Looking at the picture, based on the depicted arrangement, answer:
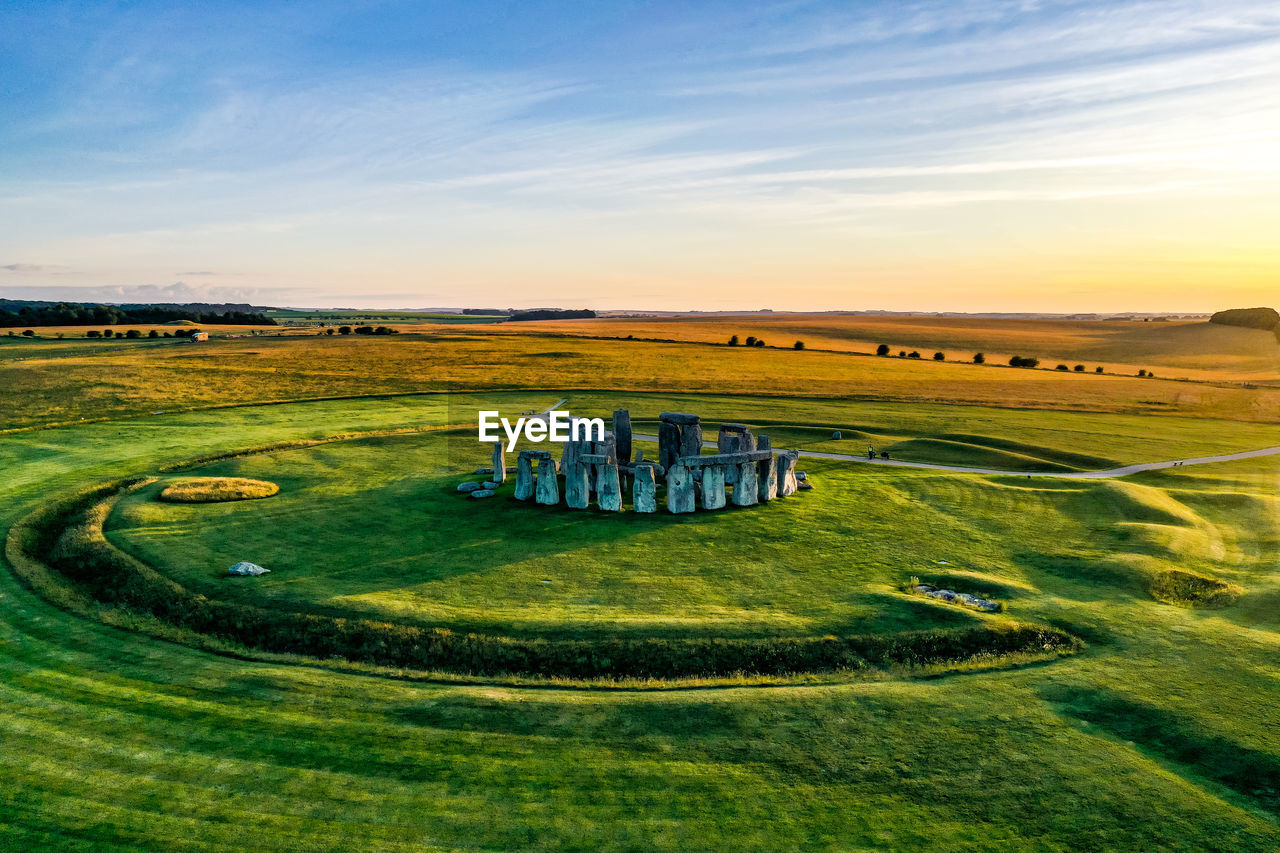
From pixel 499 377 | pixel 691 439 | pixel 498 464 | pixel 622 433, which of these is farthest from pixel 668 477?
pixel 499 377

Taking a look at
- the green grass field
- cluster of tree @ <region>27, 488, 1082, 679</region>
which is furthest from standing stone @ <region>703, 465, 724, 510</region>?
cluster of tree @ <region>27, 488, 1082, 679</region>

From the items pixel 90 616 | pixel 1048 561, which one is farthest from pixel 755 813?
pixel 90 616

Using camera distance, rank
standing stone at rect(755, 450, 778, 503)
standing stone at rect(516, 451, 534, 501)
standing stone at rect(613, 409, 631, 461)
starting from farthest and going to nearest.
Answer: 1. standing stone at rect(613, 409, 631, 461)
2. standing stone at rect(755, 450, 778, 503)
3. standing stone at rect(516, 451, 534, 501)

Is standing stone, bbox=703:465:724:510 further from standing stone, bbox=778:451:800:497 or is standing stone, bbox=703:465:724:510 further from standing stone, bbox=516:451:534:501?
standing stone, bbox=516:451:534:501

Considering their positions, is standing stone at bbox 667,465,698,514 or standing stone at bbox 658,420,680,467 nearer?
standing stone at bbox 667,465,698,514

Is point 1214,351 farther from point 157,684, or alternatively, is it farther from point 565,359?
point 157,684

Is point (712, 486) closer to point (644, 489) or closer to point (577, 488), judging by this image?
point (644, 489)

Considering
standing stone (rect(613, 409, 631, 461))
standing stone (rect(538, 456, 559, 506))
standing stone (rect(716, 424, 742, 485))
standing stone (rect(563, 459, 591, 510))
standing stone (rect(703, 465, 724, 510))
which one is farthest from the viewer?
standing stone (rect(613, 409, 631, 461))
